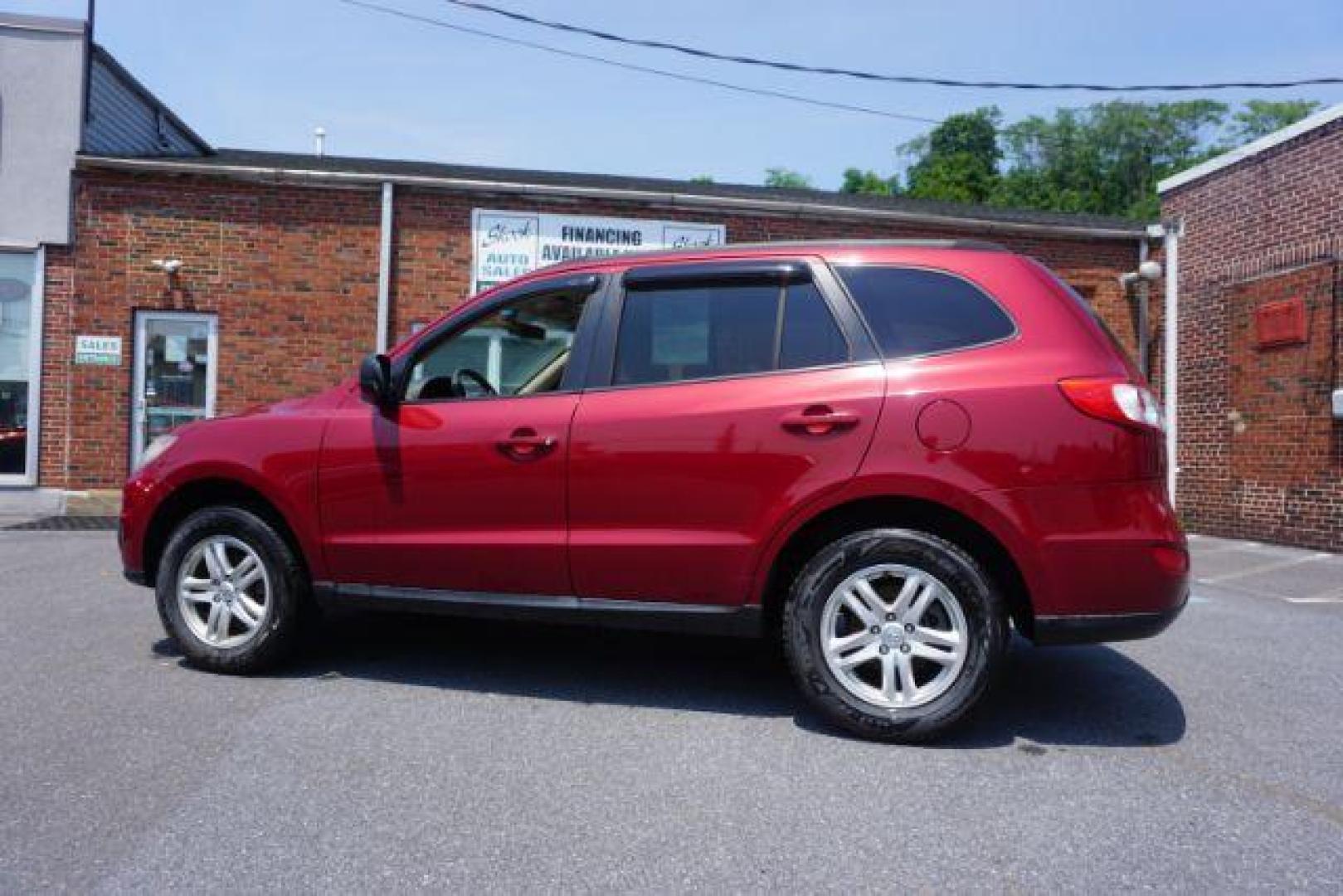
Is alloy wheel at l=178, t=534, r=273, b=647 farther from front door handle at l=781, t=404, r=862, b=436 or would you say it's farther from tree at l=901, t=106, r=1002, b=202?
tree at l=901, t=106, r=1002, b=202

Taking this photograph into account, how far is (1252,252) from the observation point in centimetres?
1016

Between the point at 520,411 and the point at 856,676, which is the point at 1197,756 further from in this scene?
the point at 520,411

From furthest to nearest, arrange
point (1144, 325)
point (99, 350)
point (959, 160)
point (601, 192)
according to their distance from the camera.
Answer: point (959, 160) < point (1144, 325) < point (601, 192) < point (99, 350)

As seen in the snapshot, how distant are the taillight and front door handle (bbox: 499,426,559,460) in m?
1.88

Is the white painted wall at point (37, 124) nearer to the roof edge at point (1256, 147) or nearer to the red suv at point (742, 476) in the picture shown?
the red suv at point (742, 476)

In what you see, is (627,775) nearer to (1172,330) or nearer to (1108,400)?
(1108,400)

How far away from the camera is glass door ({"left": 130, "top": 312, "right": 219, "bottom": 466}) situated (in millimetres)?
10922

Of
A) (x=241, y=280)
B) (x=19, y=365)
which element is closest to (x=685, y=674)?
(x=241, y=280)

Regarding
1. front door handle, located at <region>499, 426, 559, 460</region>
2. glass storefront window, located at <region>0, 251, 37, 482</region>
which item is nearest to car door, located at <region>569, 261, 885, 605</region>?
front door handle, located at <region>499, 426, 559, 460</region>

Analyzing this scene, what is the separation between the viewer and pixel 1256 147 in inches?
400

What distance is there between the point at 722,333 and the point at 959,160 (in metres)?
54.4

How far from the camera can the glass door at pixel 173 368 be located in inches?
430

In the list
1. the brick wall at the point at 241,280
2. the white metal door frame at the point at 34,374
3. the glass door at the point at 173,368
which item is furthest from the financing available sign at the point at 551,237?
the white metal door frame at the point at 34,374

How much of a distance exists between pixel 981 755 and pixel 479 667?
2214 millimetres
